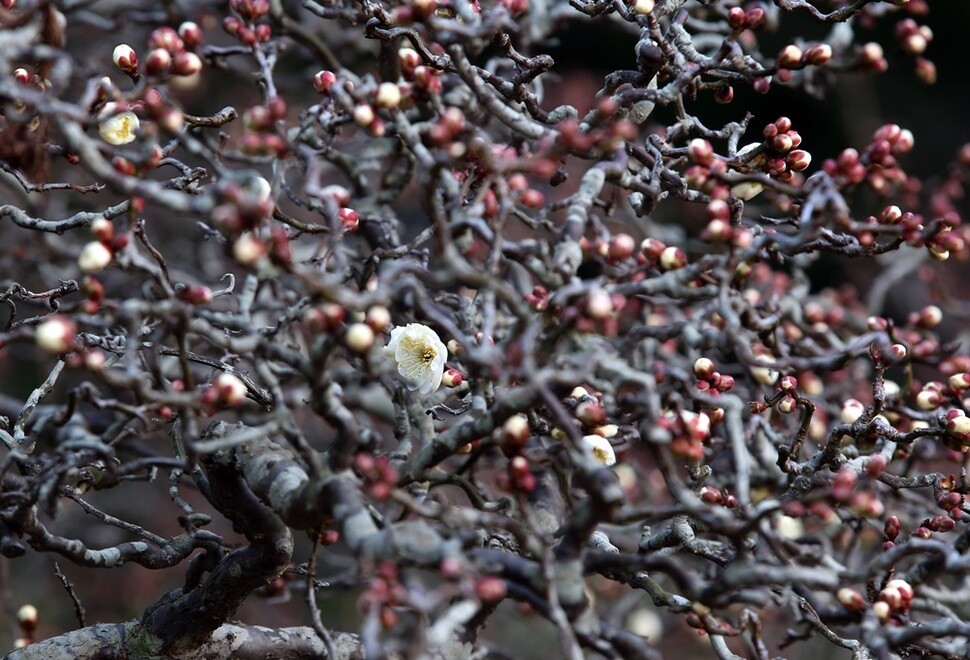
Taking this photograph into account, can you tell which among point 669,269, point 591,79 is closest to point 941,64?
point 591,79

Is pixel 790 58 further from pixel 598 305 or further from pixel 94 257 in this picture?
pixel 94 257

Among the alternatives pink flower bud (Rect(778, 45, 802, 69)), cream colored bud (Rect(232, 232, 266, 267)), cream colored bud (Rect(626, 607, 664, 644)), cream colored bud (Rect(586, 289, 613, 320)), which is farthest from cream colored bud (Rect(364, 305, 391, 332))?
→ cream colored bud (Rect(626, 607, 664, 644))

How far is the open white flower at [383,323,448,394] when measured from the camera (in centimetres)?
180

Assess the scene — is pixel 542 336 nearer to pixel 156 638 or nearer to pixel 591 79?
pixel 156 638

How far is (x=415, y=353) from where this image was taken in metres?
1.85

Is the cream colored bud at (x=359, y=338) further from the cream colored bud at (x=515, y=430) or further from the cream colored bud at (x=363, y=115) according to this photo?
the cream colored bud at (x=363, y=115)

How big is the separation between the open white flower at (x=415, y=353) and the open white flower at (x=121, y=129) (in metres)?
0.60

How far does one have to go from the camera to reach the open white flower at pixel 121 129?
5.25 ft

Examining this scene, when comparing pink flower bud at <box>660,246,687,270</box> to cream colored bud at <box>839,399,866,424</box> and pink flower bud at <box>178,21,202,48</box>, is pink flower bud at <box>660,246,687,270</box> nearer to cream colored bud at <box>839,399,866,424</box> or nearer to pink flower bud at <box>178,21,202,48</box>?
cream colored bud at <box>839,399,866,424</box>

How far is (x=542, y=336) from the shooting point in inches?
54.6

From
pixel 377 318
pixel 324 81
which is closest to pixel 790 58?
pixel 324 81

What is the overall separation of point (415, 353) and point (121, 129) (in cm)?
67

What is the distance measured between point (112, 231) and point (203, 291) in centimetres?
15

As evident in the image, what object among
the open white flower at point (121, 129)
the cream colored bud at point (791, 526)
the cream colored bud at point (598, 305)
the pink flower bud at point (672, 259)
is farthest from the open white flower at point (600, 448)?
the cream colored bud at point (791, 526)
